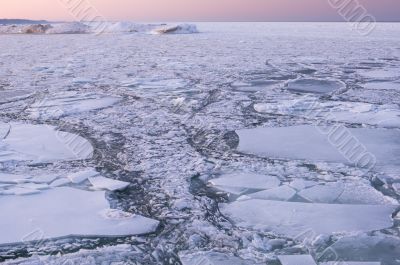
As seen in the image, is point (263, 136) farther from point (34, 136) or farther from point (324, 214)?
point (34, 136)

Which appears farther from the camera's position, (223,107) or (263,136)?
(223,107)

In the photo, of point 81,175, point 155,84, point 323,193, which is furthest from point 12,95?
point 323,193

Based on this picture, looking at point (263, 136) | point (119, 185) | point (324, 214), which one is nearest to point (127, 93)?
point (263, 136)

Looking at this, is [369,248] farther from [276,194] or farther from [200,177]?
[200,177]

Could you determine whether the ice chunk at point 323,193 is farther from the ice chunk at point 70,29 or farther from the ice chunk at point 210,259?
the ice chunk at point 70,29

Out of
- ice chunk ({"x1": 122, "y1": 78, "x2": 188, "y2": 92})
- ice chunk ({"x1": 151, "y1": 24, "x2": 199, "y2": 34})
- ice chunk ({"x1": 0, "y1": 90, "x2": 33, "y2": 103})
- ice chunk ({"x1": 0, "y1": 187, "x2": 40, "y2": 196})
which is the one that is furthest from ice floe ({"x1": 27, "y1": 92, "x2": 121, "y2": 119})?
ice chunk ({"x1": 151, "y1": 24, "x2": 199, "y2": 34})

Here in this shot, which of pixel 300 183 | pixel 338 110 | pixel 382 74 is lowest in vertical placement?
pixel 300 183
